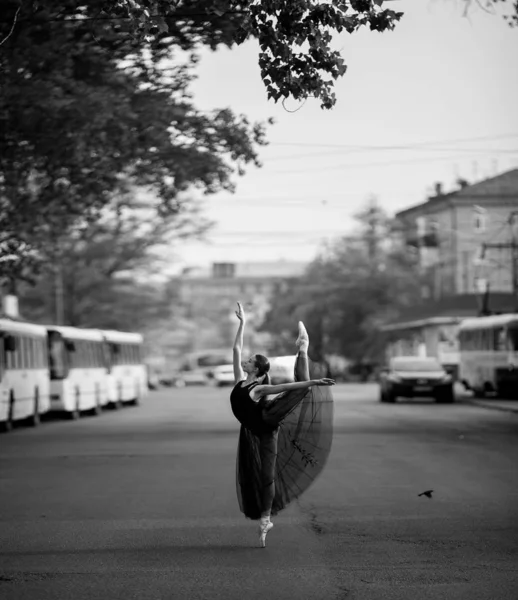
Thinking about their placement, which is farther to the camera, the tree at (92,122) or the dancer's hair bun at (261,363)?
the tree at (92,122)

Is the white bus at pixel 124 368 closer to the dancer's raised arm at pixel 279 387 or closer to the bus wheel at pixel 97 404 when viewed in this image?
the bus wheel at pixel 97 404

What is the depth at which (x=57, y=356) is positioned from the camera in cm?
3944

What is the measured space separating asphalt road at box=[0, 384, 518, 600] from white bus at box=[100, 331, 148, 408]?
22323 millimetres

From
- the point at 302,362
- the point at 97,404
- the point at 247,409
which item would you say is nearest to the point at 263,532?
the point at 247,409

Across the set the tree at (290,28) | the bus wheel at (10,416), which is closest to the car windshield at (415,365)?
the bus wheel at (10,416)

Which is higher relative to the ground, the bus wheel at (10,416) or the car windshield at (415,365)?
the car windshield at (415,365)

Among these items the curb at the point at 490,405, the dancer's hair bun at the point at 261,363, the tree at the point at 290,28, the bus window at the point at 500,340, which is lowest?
the curb at the point at 490,405

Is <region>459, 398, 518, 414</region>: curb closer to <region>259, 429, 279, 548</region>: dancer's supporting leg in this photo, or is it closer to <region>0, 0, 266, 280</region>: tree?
<region>0, 0, 266, 280</region>: tree

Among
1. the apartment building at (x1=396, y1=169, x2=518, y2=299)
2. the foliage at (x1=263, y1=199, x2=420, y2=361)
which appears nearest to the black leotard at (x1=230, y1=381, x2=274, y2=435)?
the foliage at (x1=263, y1=199, x2=420, y2=361)

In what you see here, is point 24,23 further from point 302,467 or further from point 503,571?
point 503,571

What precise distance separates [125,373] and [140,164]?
19958 millimetres

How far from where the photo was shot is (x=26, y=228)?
3500 centimetres

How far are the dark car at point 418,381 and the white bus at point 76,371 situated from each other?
913 cm

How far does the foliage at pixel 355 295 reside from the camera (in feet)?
330
